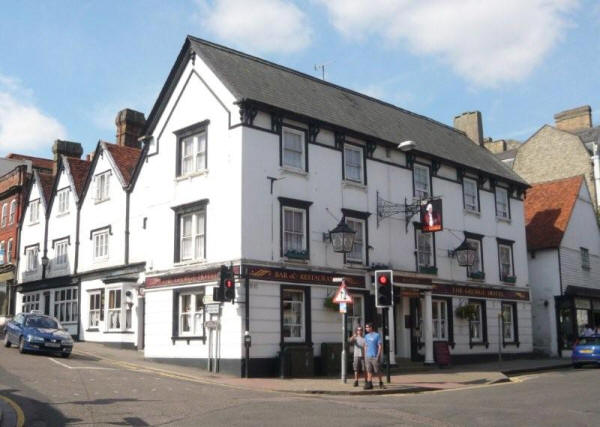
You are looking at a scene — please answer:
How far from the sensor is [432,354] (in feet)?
88.8

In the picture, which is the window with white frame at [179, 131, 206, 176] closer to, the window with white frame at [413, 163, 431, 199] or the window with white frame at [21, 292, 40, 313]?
the window with white frame at [413, 163, 431, 199]

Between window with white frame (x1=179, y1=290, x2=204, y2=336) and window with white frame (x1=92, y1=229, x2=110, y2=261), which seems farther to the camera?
window with white frame (x1=92, y1=229, x2=110, y2=261)

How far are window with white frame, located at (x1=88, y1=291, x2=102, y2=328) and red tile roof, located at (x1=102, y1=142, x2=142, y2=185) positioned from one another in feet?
18.8

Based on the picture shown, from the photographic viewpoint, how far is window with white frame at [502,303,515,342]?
1273 inches

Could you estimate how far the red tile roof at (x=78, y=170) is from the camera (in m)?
37.1

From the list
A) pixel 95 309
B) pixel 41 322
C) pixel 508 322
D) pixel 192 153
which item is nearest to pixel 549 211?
pixel 508 322

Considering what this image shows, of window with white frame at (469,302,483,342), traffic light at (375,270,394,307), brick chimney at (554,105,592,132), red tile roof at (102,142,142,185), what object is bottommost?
window with white frame at (469,302,483,342)

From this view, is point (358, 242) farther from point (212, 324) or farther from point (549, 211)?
point (549, 211)

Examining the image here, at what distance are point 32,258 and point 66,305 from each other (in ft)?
19.9

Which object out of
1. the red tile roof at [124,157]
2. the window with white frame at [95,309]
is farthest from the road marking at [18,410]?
the red tile roof at [124,157]

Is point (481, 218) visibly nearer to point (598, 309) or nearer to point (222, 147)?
point (598, 309)

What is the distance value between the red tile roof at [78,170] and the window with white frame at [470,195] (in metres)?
19.9

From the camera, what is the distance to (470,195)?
31734 mm

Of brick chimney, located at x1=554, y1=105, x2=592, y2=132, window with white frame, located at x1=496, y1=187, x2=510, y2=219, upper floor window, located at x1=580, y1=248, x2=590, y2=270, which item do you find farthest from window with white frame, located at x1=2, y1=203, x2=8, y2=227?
brick chimney, located at x1=554, y1=105, x2=592, y2=132
